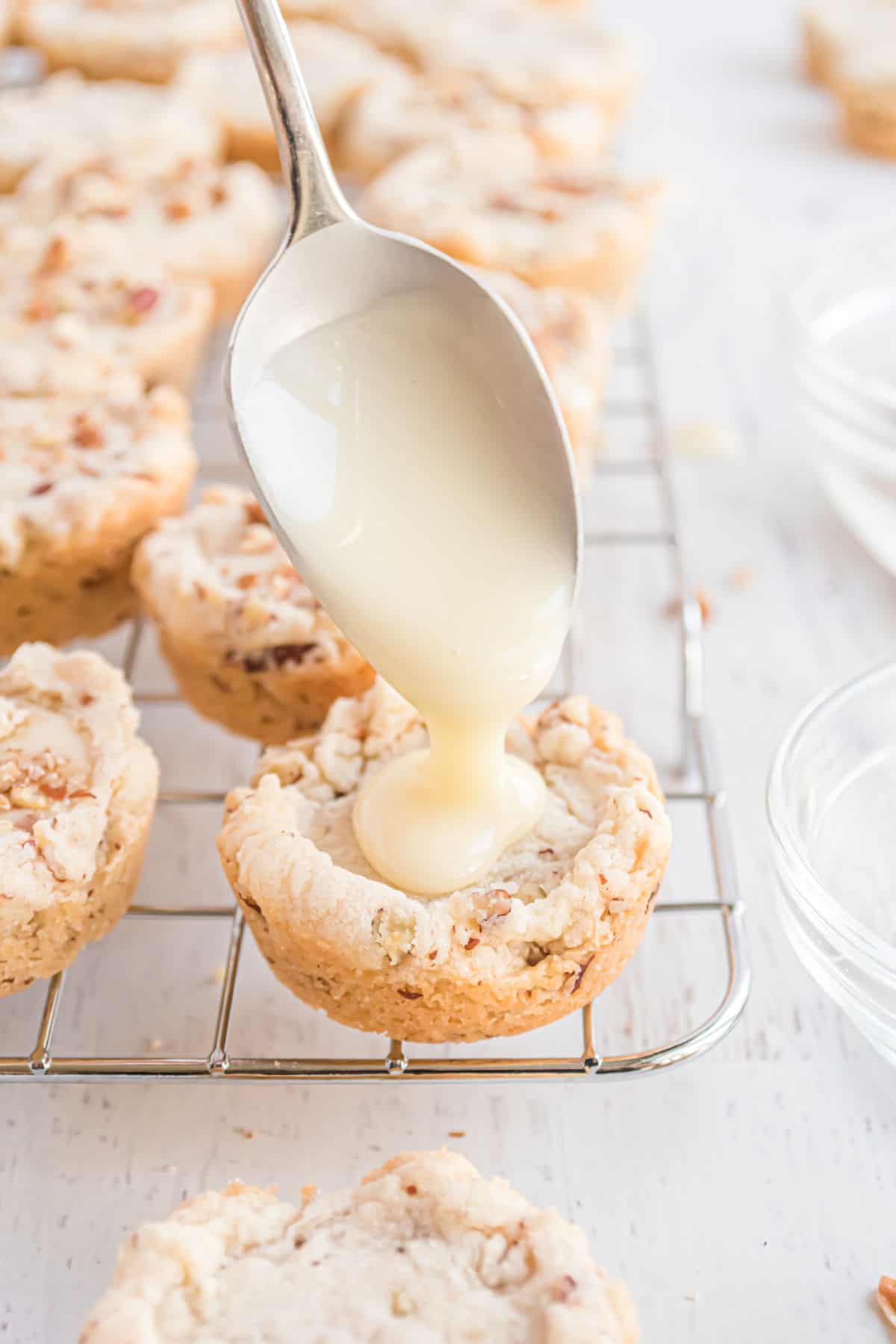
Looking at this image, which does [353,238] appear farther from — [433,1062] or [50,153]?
[50,153]

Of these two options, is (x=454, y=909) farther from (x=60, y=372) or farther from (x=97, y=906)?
(x=60, y=372)

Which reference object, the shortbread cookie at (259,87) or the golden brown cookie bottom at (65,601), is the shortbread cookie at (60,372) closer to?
the golden brown cookie bottom at (65,601)

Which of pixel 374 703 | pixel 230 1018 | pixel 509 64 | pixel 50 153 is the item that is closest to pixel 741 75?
pixel 509 64

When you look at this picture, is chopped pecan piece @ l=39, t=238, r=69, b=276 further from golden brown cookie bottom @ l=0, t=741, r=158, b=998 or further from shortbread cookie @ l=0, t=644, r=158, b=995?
golden brown cookie bottom @ l=0, t=741, r=158, b=998

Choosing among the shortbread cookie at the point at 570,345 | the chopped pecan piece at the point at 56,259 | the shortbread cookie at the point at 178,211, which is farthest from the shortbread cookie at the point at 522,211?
the chopped pecan piece at the point at 56,259

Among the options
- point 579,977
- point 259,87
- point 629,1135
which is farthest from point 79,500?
point 259,87
